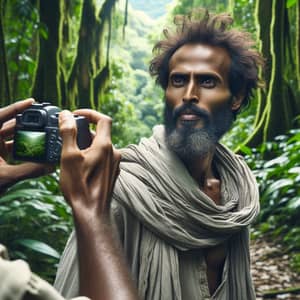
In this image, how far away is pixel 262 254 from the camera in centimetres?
412

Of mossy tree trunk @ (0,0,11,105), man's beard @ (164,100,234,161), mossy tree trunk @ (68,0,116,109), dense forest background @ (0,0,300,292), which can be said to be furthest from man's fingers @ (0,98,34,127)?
mossy tree trunk @ (68,0,116,109)

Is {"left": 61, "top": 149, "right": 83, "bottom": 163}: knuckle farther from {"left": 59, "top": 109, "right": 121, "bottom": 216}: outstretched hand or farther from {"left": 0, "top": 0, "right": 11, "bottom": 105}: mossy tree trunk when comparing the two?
{"left": 0, "top": 0, "right": 11, "bottom": 105}: mossy tree trunk

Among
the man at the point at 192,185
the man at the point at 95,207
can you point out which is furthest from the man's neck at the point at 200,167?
the man at the point at 95,207

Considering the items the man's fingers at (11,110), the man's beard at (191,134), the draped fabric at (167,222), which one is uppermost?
the man's fingers at (11,110)

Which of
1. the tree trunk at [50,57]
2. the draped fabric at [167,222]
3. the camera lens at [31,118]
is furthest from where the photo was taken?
the tree trunk at [50,57]

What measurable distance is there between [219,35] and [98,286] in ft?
3.80

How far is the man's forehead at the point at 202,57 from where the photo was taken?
1.80 meters

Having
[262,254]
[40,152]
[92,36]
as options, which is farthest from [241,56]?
[92,36]

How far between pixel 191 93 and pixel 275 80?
13.1ft

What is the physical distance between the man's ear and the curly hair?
0.05ft

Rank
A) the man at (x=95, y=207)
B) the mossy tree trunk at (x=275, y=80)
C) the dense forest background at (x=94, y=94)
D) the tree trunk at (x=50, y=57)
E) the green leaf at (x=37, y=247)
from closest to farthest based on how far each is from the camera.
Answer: the man at (x=95, y=207) < the green leaf at (x=37, y=247) < the dense forest background at (x=94, y=94) < the mossy tree trunk at (x=275, y=80) < the tree trunk at (x=50, y=57)

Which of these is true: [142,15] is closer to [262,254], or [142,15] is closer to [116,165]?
[262,254]

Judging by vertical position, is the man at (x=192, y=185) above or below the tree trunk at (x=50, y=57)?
above

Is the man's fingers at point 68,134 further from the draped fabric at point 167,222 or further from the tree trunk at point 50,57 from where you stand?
the tree trunk at point 50,57
